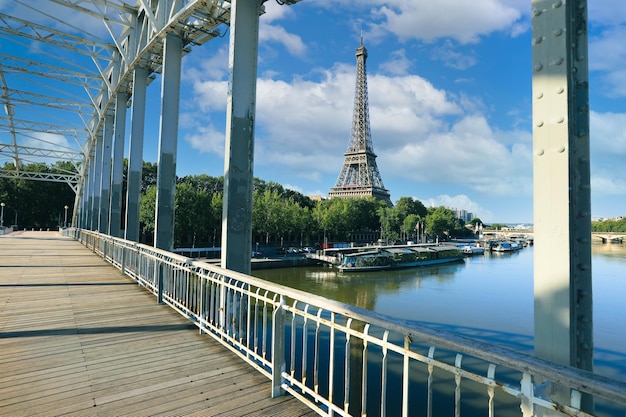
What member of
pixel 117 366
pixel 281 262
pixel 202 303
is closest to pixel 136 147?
pixel 202 303

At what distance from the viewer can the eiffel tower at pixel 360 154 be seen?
89.5 meters

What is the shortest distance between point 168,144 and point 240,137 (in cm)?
414

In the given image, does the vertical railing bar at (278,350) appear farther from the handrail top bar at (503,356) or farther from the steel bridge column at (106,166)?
the steel bridge column at (106,166)

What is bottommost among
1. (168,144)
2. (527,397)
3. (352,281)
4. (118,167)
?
(352,281)

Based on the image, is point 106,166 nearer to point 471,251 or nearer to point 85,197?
point 85,197

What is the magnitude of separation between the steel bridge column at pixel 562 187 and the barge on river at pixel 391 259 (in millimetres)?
35210

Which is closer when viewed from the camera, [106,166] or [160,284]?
[160,284]

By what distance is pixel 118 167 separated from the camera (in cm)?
1509

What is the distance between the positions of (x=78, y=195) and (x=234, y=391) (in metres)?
42.0

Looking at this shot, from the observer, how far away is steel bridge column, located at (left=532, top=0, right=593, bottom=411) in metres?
1.94

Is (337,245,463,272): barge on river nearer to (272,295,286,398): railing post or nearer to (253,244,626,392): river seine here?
(253,244,626,392): river seine

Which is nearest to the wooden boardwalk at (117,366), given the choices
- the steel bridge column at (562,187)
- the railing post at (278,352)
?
the railing post at (278,352)

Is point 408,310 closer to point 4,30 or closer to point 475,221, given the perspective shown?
point 4,30

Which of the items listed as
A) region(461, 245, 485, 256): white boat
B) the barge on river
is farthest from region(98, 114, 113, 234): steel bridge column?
region(461, 245, 485, 256): white boat
